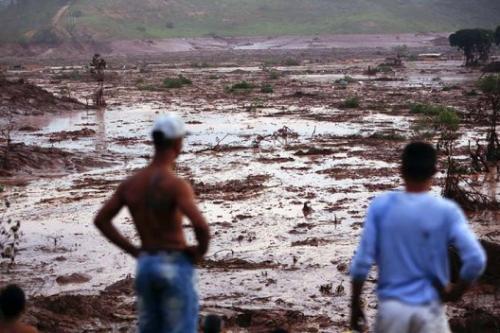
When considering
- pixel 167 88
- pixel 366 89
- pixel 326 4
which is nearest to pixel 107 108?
pixel 167 88

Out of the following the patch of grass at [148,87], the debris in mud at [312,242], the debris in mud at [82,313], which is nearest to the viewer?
the debris in mud at [82,313]

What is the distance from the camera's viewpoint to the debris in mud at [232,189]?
13359 mm

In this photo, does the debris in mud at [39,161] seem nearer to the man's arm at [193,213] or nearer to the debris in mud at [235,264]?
the debris in mud at [235,264]

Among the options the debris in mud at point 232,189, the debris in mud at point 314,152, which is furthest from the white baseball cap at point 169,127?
the debris in mud at point 314,152

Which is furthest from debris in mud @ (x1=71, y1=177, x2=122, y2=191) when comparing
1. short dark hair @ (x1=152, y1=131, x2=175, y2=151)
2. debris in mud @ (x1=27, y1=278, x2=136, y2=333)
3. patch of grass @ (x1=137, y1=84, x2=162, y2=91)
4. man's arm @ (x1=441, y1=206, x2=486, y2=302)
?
patch of grass @ (x1=137, y1=84, x2=162, y2=91)

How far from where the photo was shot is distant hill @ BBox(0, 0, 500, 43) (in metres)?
94.4

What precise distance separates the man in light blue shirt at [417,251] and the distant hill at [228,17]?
87.8 metres

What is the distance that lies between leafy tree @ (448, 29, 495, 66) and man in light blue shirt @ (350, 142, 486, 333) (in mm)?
51786

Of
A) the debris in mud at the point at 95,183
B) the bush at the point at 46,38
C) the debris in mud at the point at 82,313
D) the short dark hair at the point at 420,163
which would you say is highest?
the bush at the point at 46,38

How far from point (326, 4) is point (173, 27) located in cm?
2755

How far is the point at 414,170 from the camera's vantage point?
12.9 feet

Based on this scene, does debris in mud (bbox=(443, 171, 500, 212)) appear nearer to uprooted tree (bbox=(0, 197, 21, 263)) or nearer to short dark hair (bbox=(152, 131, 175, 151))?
uprooted tree (bbox=(0, 197, 21, 263))

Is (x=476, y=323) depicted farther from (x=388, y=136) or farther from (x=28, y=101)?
(x=28, y=101)

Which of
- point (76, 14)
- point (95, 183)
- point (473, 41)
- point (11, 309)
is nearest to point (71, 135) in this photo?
point (95, 183)
